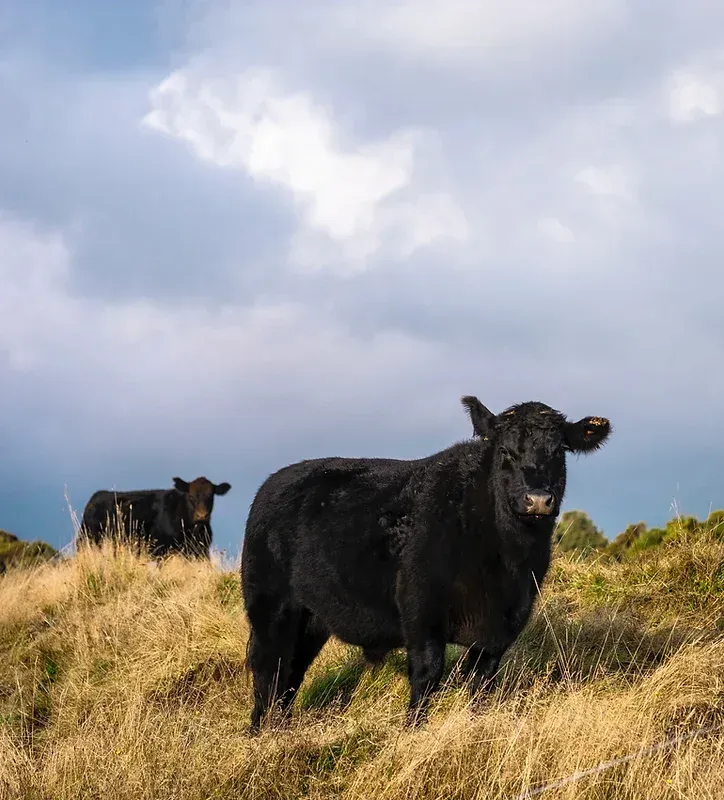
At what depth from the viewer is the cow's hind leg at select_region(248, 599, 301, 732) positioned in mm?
8641

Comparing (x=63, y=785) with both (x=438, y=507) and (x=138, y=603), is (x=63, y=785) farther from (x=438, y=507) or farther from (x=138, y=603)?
(x=138, y=603)

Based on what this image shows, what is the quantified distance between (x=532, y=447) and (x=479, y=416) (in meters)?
0.58

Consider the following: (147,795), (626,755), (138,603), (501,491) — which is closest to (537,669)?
(501,491)

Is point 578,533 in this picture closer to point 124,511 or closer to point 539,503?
point 124,511

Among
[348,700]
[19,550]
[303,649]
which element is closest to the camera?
[303,649]

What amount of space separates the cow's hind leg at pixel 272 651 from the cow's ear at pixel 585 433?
2.58 metres

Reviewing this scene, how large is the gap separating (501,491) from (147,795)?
126 inches

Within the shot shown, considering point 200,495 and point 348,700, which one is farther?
point 200,495

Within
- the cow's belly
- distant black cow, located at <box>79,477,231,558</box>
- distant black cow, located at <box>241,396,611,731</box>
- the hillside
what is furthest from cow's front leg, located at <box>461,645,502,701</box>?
the hillside

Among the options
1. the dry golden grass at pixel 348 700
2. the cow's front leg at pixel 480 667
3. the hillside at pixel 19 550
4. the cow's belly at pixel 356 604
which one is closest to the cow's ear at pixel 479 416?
the cow's belly at pixel 356 604

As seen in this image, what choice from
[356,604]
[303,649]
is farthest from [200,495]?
[356,604]

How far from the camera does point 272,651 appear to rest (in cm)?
870

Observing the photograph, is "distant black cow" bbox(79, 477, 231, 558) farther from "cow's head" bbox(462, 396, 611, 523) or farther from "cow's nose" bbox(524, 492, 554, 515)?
"cow's nose" bbox(524, 492, 554, 515)

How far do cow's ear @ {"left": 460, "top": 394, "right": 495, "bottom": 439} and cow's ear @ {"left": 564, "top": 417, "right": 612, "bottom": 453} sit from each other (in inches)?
23.1
